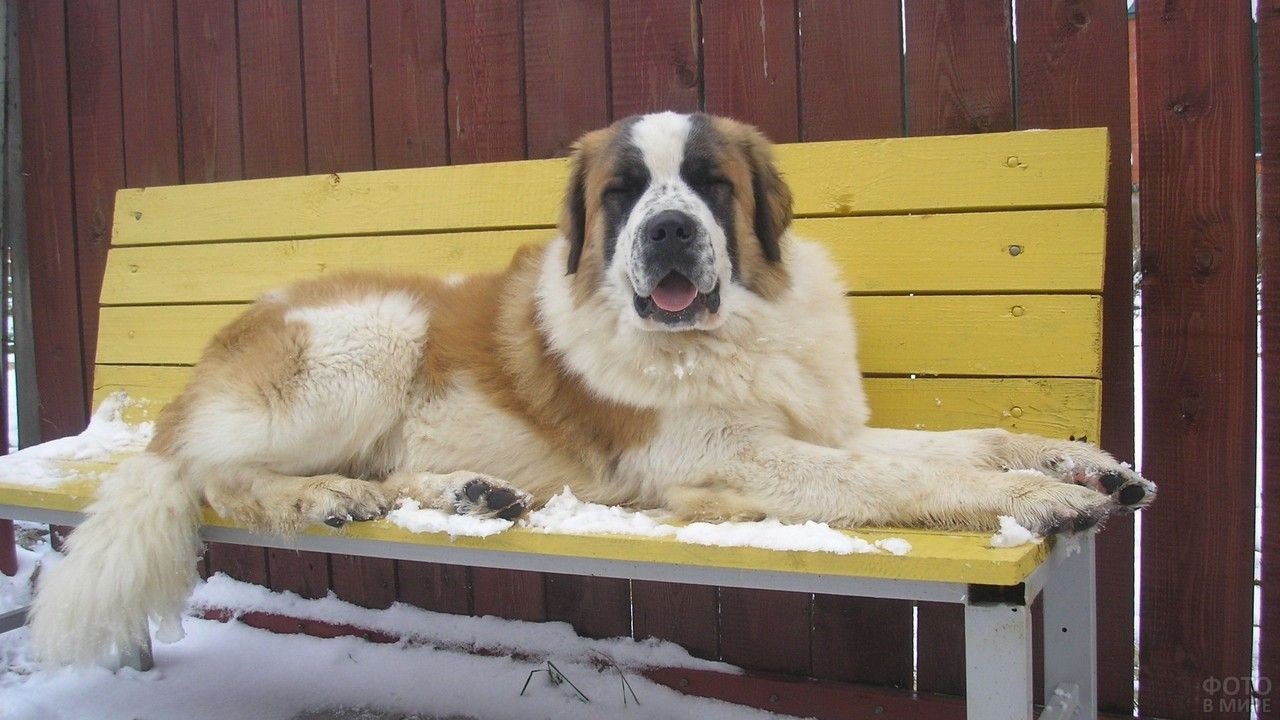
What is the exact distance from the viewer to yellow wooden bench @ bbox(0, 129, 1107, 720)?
4.89 ft

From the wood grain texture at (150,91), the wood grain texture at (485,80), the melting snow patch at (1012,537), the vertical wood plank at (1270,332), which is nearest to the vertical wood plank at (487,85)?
the wood grain texture at (485,80)

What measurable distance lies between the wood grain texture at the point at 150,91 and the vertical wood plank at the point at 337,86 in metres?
0.62

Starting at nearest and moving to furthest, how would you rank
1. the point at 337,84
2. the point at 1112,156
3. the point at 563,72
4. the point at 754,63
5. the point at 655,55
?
the point at 1112,156, the point at 754,63, the point at 655,55, the point at 563,72, the point at 337,84

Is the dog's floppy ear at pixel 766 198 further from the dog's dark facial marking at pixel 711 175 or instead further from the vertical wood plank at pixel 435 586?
the vertical wood plank at pixel 435 586

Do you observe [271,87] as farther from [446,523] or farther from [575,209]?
[446,523]

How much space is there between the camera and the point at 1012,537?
1483 mm

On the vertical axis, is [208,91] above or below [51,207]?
above

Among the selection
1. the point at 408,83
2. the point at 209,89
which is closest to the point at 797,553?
the point at 408,83

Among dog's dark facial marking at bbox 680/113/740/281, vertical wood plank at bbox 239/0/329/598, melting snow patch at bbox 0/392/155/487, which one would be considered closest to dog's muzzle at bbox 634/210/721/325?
dog's dark facial marking at bbox 680/113/740/281

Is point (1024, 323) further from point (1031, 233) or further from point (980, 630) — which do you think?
point (980, 630)

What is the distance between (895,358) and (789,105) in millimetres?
853

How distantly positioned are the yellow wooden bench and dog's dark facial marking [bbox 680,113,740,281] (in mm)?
550

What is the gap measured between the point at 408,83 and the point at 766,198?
5.24 feet

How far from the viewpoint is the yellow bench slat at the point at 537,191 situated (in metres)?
2.38
